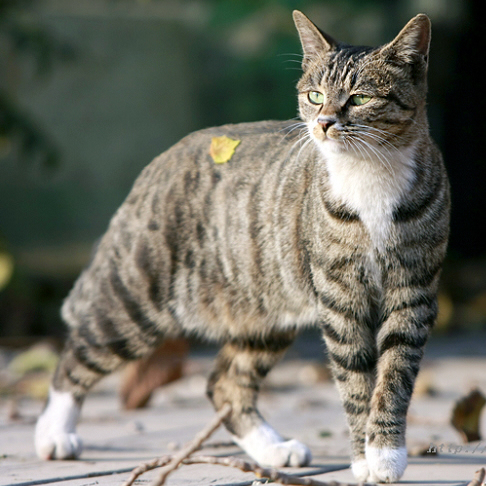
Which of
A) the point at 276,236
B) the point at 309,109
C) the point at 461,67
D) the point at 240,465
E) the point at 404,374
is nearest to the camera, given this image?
the point at 240,465

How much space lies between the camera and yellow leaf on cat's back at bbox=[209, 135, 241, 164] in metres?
2.92

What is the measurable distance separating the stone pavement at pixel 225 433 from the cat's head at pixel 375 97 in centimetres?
110

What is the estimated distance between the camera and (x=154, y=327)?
9.48 feet

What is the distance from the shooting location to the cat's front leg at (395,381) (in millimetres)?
2238

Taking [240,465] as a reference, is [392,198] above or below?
above

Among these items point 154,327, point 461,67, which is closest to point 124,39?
point 461,67

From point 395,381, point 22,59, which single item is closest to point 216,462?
point 395,381

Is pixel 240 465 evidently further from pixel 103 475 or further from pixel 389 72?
pixel 389 72

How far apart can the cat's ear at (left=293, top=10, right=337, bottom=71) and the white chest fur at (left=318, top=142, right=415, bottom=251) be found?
1.55 ft

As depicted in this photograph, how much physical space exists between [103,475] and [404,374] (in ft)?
3.40

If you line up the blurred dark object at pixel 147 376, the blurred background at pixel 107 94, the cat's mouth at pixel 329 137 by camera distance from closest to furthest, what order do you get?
the cat's mouth at pixel 329 137
the blurred dark object at pixel 147 376
the blurred background at pixel 107 94

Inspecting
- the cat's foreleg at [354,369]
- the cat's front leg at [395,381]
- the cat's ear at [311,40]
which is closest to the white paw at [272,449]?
the cat's foreleg at [354,369]

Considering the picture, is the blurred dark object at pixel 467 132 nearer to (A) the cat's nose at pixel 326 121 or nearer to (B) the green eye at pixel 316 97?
(B) the green eye at pixel 316 97

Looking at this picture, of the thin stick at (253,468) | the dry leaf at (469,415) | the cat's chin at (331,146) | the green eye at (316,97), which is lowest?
the dry leaf at (469,415)
